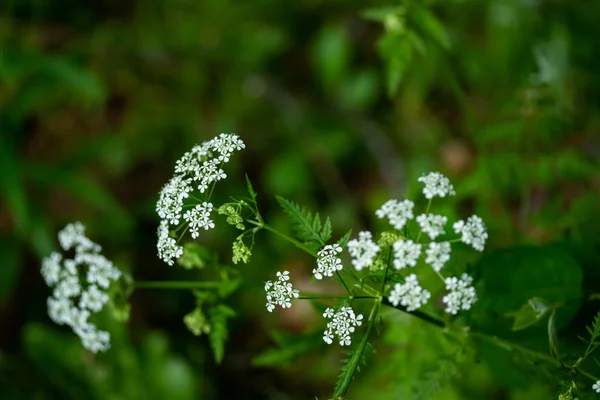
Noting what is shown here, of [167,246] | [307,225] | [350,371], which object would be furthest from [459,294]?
[167,246]

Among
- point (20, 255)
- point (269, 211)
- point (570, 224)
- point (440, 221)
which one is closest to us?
point (440, 221)


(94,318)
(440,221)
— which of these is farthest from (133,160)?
(440,221)

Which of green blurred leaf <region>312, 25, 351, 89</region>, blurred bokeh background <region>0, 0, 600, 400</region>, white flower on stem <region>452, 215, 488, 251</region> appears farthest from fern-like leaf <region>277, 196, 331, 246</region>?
green blurred leaf <region>312, 25, 351, 89</region>

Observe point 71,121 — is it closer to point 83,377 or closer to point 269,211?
point 269,211

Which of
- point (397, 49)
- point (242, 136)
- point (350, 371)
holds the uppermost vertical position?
point (242, 136)

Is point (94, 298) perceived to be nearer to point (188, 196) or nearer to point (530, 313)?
point (188, 196)

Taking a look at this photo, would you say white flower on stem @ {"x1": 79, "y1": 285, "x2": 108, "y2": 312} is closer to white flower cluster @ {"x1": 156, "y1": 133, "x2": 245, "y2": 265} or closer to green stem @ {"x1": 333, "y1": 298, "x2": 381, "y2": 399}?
white flower cluster @ {"x1": 156, "y1": 133, "x2": 245, "y2": 265}

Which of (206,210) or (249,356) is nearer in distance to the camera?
(206,210)
